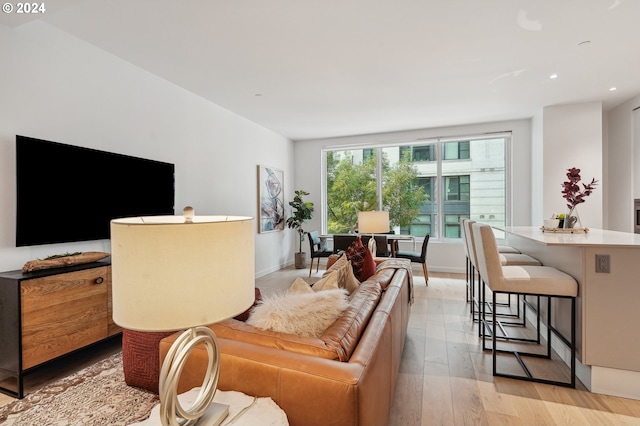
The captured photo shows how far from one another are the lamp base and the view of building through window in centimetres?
556

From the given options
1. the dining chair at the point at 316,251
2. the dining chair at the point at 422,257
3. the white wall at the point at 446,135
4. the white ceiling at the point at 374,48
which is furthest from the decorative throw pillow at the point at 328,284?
the white wall at the point at 446,135

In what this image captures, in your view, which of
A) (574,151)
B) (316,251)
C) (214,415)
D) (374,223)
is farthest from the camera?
(316,251)

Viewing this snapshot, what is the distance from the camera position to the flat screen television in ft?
7.59

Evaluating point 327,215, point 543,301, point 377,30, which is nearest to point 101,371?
point 377,30

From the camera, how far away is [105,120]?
2.95m

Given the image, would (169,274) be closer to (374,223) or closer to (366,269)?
(366,269)

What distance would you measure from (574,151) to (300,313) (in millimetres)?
5101

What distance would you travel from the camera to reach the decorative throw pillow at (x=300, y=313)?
4.48 feet

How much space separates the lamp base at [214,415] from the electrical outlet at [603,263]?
2.35 meters

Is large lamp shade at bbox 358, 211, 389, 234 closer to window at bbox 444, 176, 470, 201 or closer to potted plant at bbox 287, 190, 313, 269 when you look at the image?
potted plant at bbox 287, 190, 313, 269

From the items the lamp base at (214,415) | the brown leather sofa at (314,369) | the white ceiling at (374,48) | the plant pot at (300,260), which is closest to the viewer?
the lamp base at (214,415)

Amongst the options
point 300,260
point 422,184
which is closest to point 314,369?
point 300,260

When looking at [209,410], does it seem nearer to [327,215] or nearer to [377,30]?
[377,30]

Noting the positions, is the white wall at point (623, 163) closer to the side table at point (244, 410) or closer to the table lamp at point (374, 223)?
the table lamp at point (374, 223)
